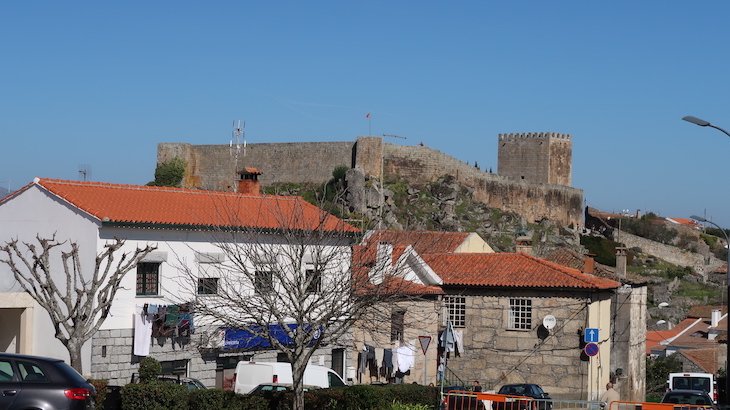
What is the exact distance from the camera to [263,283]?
80.7 ft

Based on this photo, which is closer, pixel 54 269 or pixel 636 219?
pixel 54 269

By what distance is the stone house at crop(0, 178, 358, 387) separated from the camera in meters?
30.1

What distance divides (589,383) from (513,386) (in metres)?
5.81

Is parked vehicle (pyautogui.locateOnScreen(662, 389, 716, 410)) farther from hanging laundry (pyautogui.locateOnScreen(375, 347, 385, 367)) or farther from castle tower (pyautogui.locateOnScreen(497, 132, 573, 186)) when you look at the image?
castle tower (pyautogui.locateOnScreen(497, 132, 573, 186))

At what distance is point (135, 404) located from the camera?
22.2m

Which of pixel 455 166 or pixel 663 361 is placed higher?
pixel 455 166

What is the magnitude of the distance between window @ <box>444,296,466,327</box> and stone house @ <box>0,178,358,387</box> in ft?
21.7

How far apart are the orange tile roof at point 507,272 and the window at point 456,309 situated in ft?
2.08

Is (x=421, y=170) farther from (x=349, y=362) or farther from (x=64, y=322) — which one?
(x=64, y=322)

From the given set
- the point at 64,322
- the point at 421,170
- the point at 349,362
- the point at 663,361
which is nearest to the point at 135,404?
the point at 64,322

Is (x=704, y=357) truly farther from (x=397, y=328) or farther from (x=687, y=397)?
(x=687, y=397)

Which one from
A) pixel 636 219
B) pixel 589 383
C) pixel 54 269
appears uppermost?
pixel 636 219

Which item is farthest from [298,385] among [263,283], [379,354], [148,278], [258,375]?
[379,354]

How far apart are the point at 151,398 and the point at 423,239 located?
1802 cm
